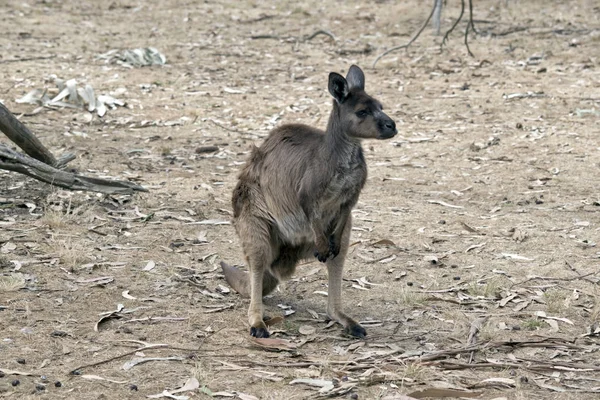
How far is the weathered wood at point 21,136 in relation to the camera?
616 cm

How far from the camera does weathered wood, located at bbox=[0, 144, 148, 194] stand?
19.5 ft

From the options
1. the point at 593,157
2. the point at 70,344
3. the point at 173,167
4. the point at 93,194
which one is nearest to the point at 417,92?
the point at 593,157

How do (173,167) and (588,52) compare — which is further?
(588,52)

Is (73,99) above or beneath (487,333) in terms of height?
beneath

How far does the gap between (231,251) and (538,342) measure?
2315mm

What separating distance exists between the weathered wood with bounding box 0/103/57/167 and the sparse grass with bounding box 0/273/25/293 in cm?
159

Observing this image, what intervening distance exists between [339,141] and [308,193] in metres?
0.34

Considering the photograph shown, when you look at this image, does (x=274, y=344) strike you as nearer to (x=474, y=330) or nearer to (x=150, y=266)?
(x=474, y=330)

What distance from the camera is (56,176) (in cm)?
633

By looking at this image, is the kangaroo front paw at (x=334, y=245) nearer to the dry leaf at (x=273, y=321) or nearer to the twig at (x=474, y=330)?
the dry leaf at (x=273, y=321)

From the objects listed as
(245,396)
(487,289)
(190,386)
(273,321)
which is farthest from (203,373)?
(487,289)

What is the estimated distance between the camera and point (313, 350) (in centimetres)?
438

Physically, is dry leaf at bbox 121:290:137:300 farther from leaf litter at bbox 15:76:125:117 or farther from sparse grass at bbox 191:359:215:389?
leaf litter at bbox 15:76:125:117

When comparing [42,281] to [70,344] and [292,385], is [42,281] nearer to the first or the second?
[70,344]
